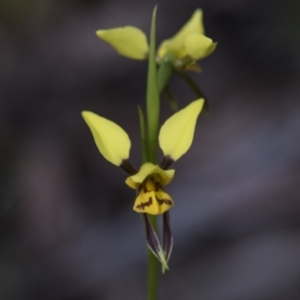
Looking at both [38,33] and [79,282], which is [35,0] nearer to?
[38,33]

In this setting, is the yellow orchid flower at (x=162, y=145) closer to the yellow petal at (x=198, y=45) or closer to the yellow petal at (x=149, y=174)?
the yellow petal at (x=149, y=174)

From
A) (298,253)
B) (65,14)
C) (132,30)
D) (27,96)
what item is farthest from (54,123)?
(132,30)

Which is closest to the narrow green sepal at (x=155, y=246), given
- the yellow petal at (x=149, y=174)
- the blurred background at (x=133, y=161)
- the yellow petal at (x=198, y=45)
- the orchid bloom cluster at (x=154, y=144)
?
the orchid bloom cluster at (x=154, y=144)

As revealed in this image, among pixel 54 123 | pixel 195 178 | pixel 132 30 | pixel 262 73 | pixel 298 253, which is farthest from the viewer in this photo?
pixel 262 73

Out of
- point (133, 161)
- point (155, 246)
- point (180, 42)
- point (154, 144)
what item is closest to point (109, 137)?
point (154, 144)

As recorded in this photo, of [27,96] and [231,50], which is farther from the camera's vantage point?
[231,50]

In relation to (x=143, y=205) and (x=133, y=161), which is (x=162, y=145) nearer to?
(x=143, y=205)
